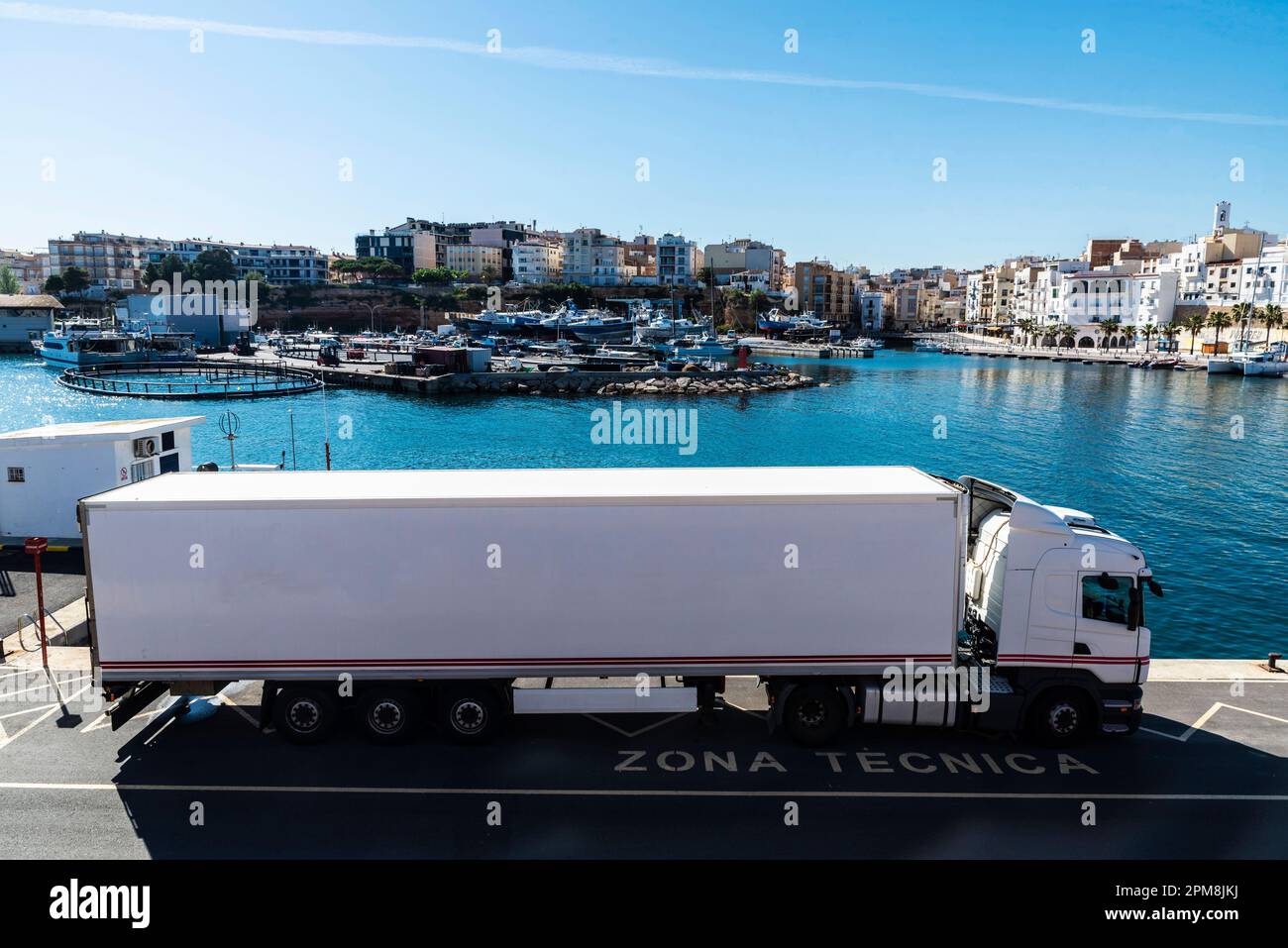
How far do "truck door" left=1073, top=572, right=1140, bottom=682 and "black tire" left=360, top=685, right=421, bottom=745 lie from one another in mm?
7983

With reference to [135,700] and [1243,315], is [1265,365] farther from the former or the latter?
[135,700]

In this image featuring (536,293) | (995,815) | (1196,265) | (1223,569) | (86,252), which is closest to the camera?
(995,815)

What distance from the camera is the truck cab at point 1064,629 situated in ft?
32.8

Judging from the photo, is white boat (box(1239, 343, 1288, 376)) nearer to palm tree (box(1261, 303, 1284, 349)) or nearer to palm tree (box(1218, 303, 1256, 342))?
palm tree (box(1218, 303, 1256, 342))

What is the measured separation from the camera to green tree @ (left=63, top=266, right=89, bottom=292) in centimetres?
14123

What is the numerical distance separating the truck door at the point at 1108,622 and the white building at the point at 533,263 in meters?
156

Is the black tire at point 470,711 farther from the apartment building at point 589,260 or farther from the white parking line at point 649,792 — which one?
the apartment building at point 589,260

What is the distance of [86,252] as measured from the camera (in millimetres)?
163500

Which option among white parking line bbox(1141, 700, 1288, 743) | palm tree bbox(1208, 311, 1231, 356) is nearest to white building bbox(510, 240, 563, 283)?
palm tree bbox(1208, 311, 1231, 356)

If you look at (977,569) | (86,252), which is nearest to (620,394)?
(977,569)

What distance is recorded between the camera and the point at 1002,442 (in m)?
53.5

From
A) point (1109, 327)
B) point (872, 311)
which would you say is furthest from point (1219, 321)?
point (872, 311)

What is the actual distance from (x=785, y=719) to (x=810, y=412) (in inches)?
2351

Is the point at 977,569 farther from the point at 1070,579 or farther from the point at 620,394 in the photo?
the point at 620,394
